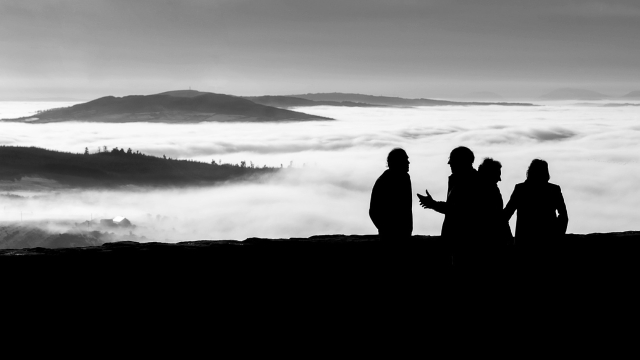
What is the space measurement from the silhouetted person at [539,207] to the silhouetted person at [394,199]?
3.92 feet

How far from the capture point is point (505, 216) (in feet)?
19.5

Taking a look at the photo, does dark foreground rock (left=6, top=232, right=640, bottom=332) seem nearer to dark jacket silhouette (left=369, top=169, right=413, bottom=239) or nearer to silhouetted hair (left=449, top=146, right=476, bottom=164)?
dark jacket silhouette (left=369, top=169, right=413, bottom=239)

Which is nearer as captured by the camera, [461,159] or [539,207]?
[461,159]

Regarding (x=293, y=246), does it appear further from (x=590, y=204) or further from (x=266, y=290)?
(x=590, y=204)

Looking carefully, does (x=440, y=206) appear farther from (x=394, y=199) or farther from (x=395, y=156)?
(x=395, y=156)

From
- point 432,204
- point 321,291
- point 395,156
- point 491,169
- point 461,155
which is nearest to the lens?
point 461,155

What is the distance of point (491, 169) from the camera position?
234 inches

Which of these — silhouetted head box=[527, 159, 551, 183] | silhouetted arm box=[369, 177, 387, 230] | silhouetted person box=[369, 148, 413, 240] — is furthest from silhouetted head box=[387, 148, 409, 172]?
silhouetted head box=[527, 159, 551, 183]

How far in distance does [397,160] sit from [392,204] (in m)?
0.45

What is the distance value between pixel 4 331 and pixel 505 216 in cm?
520

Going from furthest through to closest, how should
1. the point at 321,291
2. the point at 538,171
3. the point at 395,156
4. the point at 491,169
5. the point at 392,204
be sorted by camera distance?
the point at 321,291, the point at 491,169, the point at 538,171, the point at 392,204, the point at 395,156

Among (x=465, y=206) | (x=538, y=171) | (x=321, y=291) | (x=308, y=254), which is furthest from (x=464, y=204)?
(x=308, y=254)

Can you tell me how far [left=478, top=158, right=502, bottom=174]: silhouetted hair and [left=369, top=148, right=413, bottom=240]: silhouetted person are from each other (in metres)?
0.97

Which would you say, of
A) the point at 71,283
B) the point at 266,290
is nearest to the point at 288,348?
the point at 266,290
